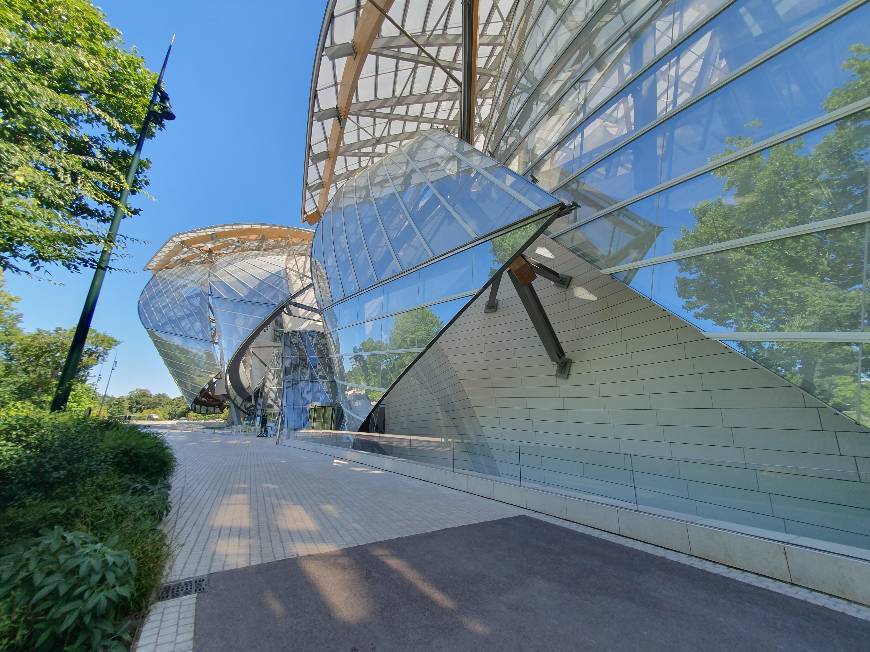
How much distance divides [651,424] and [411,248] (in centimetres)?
831

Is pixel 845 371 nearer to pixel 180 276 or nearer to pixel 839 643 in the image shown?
pixel 839 643

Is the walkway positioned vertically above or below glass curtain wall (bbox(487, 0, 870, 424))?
below

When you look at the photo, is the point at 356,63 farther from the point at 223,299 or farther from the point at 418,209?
the point at 223,299

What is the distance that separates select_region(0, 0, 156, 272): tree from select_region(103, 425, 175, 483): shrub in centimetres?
405

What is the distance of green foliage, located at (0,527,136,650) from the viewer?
275 cm

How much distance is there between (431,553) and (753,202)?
6.80 metres

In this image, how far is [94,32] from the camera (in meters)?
7.67

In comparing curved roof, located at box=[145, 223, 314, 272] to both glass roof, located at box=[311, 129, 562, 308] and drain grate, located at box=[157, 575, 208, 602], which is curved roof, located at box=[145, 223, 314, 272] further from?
drain grate, located at box=[157, 575, 208, 602]

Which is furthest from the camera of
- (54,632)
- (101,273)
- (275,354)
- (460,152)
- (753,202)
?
(275,354)

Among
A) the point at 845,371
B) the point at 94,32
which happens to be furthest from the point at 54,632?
the point at 94,32

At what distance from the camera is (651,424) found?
8.57 meters

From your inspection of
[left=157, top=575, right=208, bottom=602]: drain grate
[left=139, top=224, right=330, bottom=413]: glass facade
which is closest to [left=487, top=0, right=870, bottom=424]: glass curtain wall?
[left=157, top=575, right=208, bottom=602]: drain grate

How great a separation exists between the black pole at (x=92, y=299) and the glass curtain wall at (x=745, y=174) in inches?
433

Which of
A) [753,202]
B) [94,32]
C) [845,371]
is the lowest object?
[845,371]
